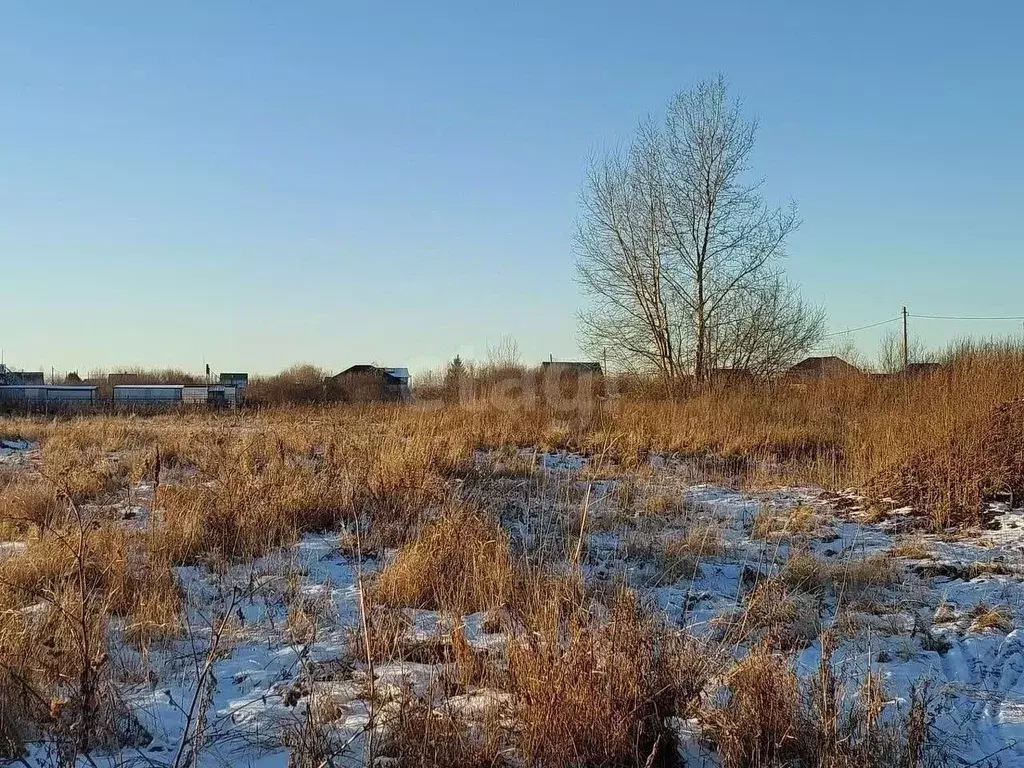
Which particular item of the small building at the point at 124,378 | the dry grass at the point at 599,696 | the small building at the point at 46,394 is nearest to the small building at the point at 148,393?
the small building at the point at 46,394

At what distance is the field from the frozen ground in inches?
0.7

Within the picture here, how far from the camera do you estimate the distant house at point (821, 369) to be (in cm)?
1474

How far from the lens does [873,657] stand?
3189 millimetres

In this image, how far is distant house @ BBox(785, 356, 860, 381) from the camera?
48.4 ft

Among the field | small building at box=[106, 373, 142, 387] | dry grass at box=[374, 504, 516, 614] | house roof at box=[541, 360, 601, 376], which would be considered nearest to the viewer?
the field

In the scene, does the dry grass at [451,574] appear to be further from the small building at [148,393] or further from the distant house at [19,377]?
the distant house at [19,377]

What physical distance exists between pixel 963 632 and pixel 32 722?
3937mm

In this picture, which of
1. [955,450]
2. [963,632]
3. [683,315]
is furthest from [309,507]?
[683,315]

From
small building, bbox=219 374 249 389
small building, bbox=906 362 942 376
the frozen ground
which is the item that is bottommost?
the frozen ground

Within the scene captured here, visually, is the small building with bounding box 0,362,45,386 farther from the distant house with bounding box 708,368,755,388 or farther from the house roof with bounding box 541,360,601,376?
the distant house with bounding box 708,368,755,388

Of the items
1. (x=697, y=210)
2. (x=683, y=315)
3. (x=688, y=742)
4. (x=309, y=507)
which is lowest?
(x=688, y=742)

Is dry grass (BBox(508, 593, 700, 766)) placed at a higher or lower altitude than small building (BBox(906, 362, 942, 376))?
lower

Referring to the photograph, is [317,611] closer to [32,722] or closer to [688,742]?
[32,722]

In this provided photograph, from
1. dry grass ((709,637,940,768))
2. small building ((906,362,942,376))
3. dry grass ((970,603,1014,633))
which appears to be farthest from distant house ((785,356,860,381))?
dry grass ((709,637,940,768))
